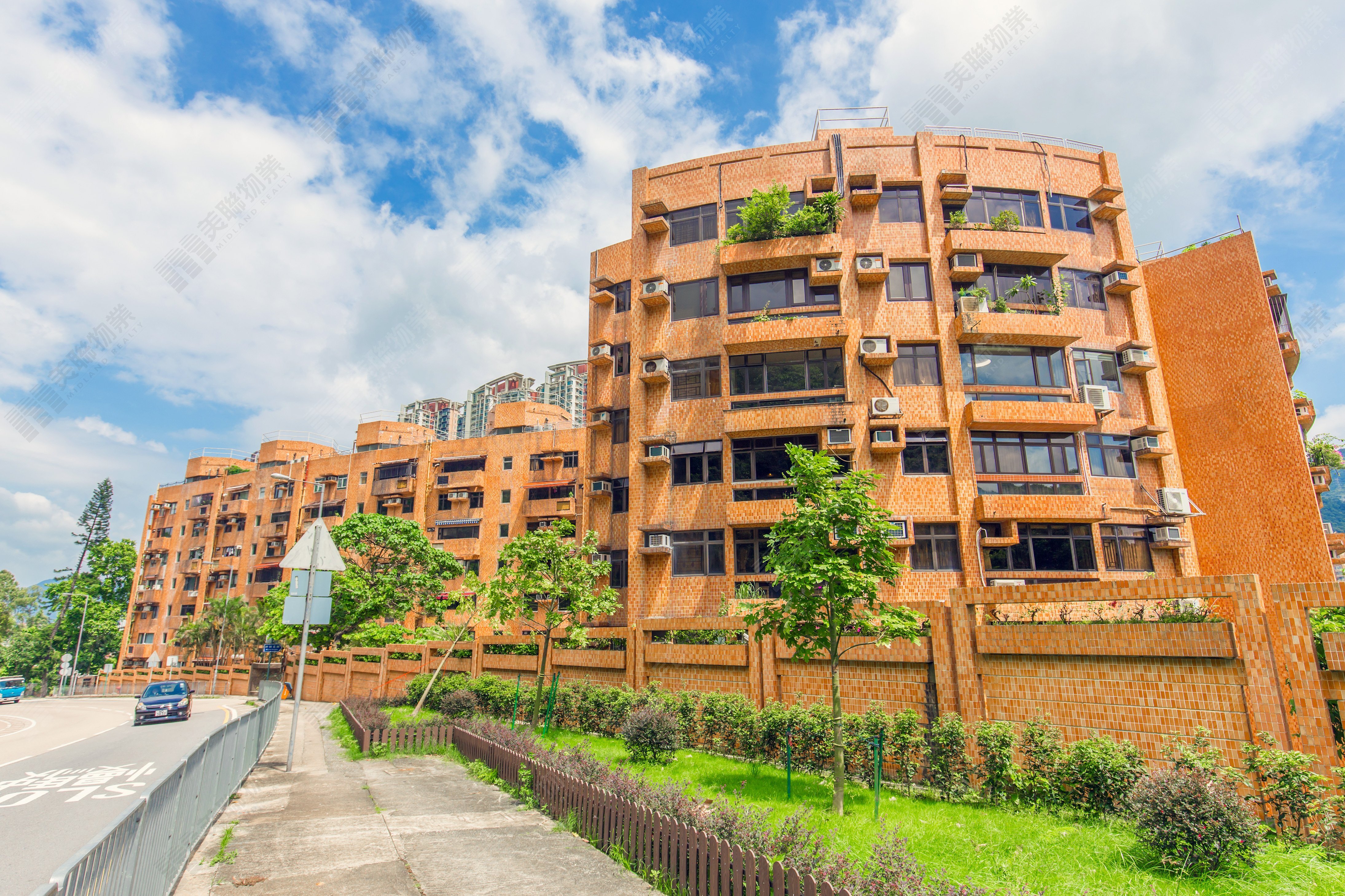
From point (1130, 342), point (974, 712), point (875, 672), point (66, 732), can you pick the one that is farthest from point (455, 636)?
point (1130, 342)

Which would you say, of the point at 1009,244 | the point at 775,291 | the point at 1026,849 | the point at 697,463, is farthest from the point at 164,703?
the point at 1009,244

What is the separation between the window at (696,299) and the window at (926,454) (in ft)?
27.4

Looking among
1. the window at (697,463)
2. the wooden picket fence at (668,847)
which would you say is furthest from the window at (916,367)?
the wooden picket fence at (668,847)

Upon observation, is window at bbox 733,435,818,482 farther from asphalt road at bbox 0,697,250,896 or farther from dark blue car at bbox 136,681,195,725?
dark blue car at bbox 136,681,195,725

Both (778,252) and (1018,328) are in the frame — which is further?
(778,252)

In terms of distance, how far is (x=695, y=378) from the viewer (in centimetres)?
2522

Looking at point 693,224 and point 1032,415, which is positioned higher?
point 693,224

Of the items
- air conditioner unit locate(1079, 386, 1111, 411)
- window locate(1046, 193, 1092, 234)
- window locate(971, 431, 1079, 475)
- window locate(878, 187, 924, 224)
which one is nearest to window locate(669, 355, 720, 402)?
window locate(878, 187, 924, 224)

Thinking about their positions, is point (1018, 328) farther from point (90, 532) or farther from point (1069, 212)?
point (90, 532)

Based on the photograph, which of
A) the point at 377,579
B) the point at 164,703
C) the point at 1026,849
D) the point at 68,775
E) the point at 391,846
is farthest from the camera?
the point at 377,579

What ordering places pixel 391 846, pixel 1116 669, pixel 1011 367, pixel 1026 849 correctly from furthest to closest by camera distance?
pixel 1011 367
pixel 1116 669
pixel 391 846
pixel 1026 849

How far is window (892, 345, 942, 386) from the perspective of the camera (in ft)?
77.1

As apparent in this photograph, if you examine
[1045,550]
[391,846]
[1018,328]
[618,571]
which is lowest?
[391,846]

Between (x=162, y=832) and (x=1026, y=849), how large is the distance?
8.84 meters
